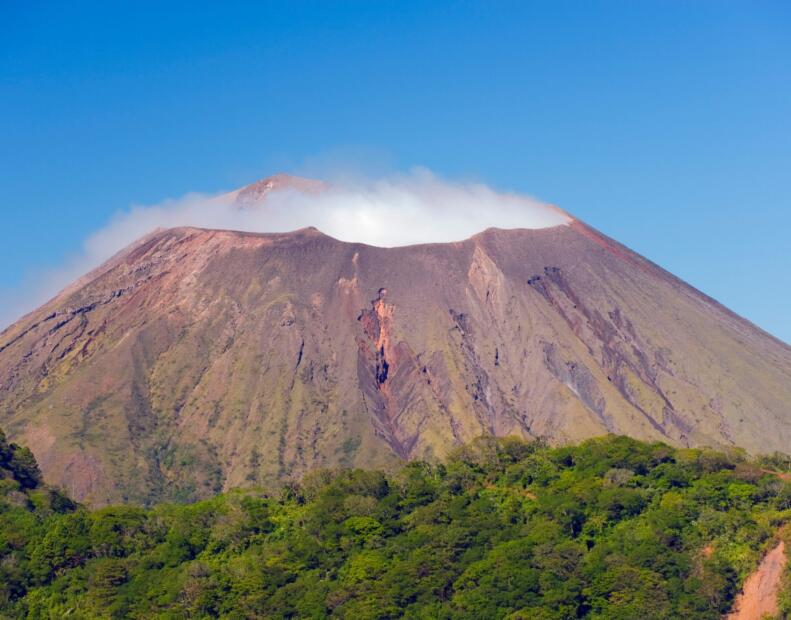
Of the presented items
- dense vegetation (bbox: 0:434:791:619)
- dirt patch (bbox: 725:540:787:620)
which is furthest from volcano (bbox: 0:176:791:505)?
dirt patch (bbox: 725:540:787:620)

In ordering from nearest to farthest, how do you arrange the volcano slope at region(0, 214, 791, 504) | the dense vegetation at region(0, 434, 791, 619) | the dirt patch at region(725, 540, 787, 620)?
the dirt patch at region(725, 540, 787, 620) → the dense vegetation at region(0, 434, 791, 619) → the volcano slope at region(0, 214, 791, 504)

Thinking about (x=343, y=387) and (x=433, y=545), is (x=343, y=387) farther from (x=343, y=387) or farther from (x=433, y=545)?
(x=433, y=545)

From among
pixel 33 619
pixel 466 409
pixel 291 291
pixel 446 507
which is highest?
pixel 291 291

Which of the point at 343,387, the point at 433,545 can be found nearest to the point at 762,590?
the point at 433,545

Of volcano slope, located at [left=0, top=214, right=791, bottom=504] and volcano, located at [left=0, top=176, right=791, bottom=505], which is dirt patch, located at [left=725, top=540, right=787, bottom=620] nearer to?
volcano, located at [left=0, top=176, right=791, bottom=505]

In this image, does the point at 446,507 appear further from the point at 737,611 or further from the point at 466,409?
the point at 466,409

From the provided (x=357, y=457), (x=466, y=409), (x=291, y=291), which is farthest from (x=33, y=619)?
(x=291, y=291)

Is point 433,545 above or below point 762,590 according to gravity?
above
